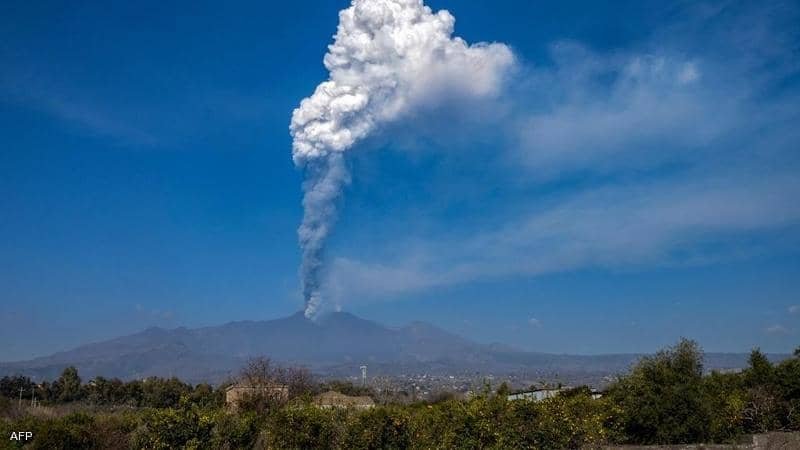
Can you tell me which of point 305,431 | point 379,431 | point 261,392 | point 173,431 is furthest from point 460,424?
point 261,392

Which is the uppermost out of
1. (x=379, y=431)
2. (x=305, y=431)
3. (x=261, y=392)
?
(x=305, y=431)

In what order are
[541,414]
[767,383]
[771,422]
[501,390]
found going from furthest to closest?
[767,383]
[771,422]
[501,390]
[541,414]

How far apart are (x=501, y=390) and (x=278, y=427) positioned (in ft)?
20.8

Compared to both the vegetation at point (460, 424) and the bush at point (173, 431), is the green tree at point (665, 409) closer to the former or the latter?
the vegetation at point (460, 424)

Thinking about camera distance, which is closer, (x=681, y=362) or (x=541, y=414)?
(x=541, y=414)

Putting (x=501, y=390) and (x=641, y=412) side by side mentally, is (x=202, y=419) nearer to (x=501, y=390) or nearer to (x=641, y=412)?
(x=501, y=390)

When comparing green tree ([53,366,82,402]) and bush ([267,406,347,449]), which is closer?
bush ([267,406,347,449])

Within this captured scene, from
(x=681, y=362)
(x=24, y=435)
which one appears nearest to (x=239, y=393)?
(x=24, y=435)

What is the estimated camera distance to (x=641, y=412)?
18531mm

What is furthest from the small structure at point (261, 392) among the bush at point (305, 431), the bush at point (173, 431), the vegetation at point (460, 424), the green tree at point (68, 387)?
the green tree at point (68, 387)
